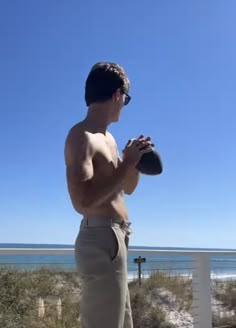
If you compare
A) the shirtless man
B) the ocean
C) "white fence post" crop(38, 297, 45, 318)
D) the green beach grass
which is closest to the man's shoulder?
the shirtless man

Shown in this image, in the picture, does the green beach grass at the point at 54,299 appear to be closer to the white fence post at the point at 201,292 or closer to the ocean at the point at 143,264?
the ocean at the point at 143,264

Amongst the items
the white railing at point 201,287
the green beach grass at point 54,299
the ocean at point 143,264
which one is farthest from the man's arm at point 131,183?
the white railing at point 201,287

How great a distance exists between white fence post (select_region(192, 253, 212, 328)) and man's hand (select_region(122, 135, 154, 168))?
6.92ft

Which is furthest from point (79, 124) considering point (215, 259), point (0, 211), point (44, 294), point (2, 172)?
point (0, 211)

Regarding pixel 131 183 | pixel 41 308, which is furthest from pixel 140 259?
pixel 131 183

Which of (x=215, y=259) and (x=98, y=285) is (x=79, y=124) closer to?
(x=98, y=285)

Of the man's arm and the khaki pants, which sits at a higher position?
the man's arm

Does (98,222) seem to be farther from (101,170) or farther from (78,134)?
(78,134)

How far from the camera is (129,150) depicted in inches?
64.6

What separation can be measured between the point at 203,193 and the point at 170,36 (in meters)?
9.94

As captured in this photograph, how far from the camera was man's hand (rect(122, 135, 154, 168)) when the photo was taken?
1.60 m

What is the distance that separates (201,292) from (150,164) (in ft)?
7.13

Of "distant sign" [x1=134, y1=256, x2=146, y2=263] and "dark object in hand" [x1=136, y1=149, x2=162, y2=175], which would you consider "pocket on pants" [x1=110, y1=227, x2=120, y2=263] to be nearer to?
"dark object in hand" [x1=136, y1=149, x2=162, y2=175]

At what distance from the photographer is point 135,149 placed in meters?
1.64
